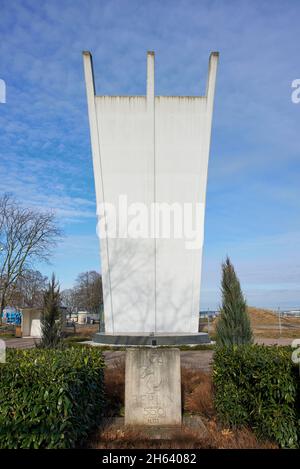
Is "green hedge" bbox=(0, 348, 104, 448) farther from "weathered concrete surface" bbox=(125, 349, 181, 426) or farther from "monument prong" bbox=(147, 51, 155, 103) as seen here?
"monument prong" bbox=(147, 51, 155, 103)

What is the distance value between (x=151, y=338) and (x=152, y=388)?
786 cm

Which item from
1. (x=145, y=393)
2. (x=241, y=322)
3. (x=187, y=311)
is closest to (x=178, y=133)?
(x=187, y=311)

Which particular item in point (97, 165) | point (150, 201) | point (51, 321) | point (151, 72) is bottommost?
point (51, 321)

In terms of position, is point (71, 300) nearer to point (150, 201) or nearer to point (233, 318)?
point (150, 201)

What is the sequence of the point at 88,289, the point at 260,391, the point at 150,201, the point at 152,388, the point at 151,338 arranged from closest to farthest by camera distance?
1. the point at 260,391
2. the point at 152,388
3. the point at 151,338
4. the point at 150,201
5. the point at 88,289

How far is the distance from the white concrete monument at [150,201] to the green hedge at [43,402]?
36.6 ft

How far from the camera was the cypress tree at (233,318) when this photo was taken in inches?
335

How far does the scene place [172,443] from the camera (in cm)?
496

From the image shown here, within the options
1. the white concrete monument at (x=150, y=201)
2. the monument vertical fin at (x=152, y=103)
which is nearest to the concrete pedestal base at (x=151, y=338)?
the white concrete monument at (x=150, y=201)

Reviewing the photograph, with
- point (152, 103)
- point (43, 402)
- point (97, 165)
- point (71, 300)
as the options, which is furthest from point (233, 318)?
point (71, 300)

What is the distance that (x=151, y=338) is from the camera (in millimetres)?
13961

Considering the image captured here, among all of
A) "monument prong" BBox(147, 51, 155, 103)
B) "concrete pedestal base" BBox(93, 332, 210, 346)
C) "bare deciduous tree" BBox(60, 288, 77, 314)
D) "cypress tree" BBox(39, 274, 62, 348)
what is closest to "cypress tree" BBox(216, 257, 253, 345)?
"cypress tree" BBox(39, 274, 62, 348)

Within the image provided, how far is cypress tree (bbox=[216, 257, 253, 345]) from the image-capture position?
850cm
